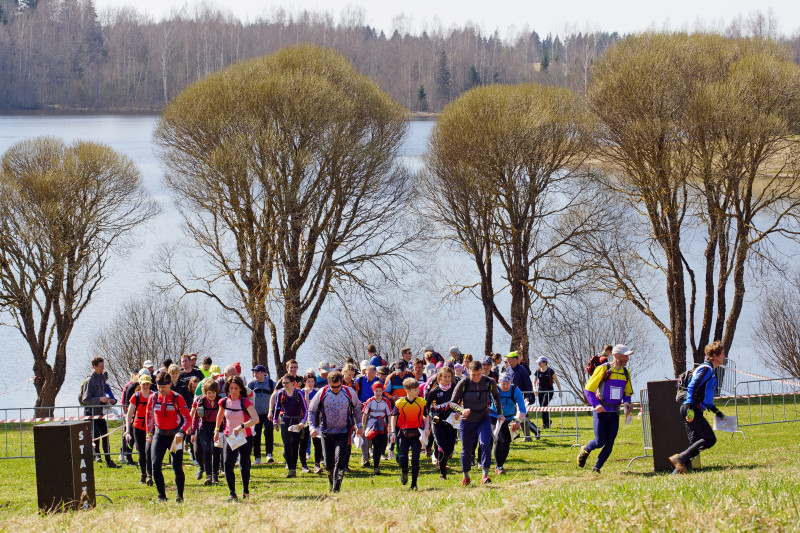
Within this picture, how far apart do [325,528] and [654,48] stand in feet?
84.9

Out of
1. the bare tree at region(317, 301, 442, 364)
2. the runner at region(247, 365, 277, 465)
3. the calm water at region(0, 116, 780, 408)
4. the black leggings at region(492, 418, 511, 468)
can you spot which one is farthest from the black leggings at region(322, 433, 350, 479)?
the bare tree at region(317, 301, 442, 364)

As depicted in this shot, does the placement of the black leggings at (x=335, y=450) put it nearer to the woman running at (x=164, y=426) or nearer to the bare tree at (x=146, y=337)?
the woman running at (x=164, y=426)

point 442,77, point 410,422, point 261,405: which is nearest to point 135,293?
point 261,405

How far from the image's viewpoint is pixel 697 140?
27.9m

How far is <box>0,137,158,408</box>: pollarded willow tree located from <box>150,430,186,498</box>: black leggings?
2110 centimetres

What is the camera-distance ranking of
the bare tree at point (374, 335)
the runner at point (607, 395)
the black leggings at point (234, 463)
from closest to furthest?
the black leggings at point (234, 463)
the runner at point (607, 395)
the bare tree at point (374, 335)

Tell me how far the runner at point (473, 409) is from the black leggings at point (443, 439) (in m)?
0.67

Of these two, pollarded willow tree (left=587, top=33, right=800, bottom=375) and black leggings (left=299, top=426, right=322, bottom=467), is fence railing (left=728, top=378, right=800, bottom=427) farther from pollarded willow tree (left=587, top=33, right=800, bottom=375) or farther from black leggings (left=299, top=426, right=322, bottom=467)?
black leggings (left=299, top=426, right=322, bottom=467)

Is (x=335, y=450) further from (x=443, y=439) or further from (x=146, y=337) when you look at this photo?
(x=146, y=337)

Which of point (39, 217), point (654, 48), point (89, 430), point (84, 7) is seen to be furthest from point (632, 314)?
point (84, 7)

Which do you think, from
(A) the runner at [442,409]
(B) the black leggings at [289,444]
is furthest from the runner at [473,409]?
(B) the black leggings at [289,444]

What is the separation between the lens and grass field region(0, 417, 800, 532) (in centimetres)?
734

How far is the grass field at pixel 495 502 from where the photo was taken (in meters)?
7.34

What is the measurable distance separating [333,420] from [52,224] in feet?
72.1
